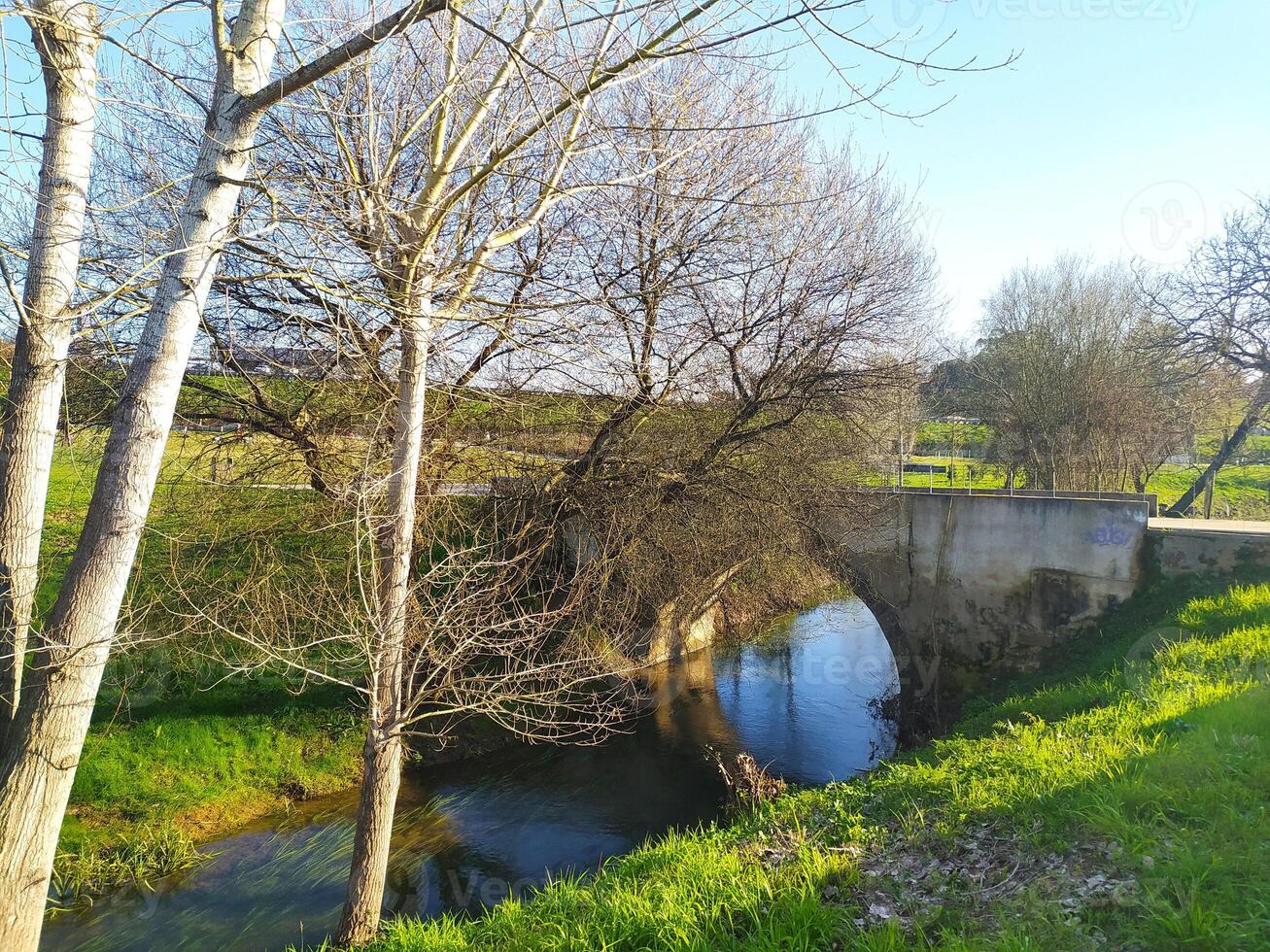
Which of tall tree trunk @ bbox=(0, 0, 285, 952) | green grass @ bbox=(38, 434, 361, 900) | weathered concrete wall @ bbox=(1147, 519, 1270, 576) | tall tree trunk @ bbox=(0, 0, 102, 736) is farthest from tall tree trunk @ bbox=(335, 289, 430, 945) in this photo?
weathered concrete wall @ bbox=(1147, 519, 1270, 576)

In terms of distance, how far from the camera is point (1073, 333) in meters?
20.6

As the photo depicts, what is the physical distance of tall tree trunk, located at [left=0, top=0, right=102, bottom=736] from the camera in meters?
3.20

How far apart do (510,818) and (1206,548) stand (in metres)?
10.6

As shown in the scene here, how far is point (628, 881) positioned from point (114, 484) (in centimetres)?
384

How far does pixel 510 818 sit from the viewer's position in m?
9.36

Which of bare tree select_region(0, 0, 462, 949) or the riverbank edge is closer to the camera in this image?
bare tree select_region(0, 0, 462, 949)

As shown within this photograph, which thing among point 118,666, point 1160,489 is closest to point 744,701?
point 118,666

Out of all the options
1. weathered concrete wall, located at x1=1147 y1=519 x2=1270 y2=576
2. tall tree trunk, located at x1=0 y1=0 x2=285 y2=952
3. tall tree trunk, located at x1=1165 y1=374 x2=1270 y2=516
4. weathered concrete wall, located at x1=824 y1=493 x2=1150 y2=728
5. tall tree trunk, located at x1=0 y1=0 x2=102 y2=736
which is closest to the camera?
tall tree trunk, located at x1=0 y1=0 x2=285 y2=952

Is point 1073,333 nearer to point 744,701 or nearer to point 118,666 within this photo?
point 744,701

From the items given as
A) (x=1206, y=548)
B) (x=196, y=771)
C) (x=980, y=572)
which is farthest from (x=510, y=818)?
(x=1206, y=548)

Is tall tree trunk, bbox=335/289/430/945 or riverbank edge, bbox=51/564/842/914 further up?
tall tree trunk, bbox=335/289/430/945

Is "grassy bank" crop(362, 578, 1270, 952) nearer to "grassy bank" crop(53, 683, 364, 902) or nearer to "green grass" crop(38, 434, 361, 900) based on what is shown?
"grassy bank" crop(53, 683, 364, 902)

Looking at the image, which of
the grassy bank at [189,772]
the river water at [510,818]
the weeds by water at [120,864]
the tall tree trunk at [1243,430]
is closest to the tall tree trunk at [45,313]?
the river water at [510,818]

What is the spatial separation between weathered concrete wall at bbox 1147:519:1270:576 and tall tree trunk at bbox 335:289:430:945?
1100 cm
